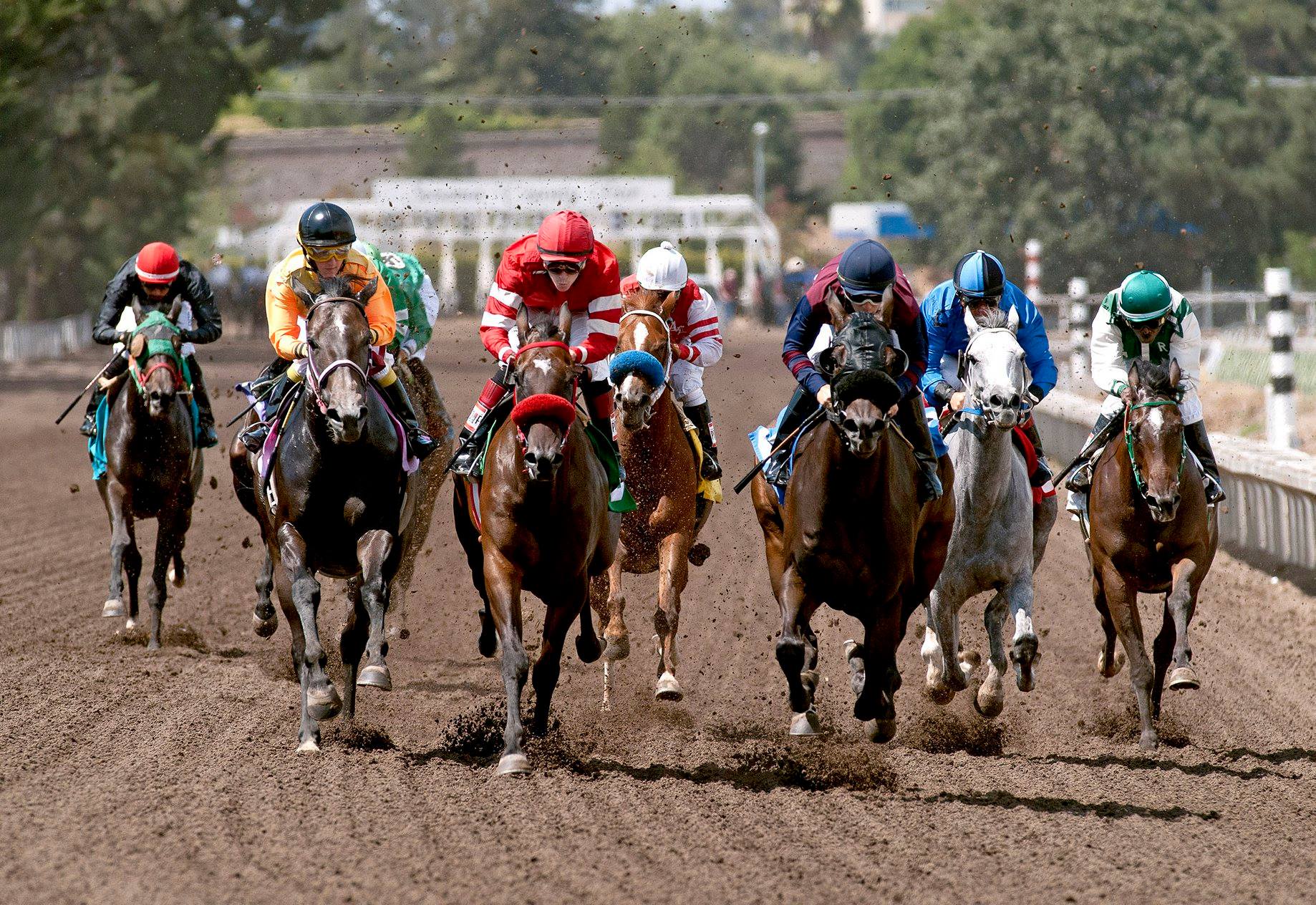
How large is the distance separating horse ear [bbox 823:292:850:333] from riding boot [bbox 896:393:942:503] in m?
0.41

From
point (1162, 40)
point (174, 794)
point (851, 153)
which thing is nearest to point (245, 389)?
point (174, 794)

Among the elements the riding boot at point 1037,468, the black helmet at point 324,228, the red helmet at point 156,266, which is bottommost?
the riding boot at point 1037,468

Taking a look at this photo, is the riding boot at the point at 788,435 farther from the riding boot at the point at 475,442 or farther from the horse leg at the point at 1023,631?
the horse leg at the point at 1023,631

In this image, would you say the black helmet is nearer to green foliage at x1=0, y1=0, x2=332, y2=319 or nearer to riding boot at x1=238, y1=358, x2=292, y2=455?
riding boot at x1=238, y1=358, x2=292, y2=455

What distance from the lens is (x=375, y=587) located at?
765 cm

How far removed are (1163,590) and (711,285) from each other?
4199 cm

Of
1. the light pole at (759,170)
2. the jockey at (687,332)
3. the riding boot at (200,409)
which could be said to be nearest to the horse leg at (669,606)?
the jockey at (687,332)

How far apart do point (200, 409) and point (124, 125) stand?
90.2 feet

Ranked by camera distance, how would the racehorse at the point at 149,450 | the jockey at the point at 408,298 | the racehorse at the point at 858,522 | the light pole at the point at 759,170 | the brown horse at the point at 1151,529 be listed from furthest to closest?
the light pole at the point at 759,170 → the racehorse at the point at 149,450 → the jockey at the point at 408,298 → the brown horse at the point at 1151,529 → the racehorse at the point at 858,522

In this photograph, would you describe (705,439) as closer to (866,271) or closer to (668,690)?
(668,690)

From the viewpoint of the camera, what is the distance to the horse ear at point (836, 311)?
714 cm

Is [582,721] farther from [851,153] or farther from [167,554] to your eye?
[851,153]

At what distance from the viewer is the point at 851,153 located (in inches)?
3177

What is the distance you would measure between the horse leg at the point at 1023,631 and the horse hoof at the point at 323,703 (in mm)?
3039
